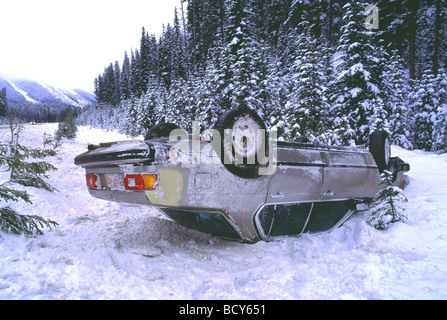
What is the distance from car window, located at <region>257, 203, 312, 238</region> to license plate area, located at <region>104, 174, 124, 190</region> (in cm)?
163

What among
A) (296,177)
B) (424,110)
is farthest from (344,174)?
(424,110)

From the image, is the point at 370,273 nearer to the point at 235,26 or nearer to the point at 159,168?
the point at 159,168

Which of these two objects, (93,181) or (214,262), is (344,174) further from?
(93,181)

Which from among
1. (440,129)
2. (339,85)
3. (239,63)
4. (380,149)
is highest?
(239,63)

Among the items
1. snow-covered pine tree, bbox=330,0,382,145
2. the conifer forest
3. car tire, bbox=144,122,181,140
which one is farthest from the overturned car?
snow-covered pine tree, bbox=330,0,382,145

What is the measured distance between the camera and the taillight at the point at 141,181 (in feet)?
8.16

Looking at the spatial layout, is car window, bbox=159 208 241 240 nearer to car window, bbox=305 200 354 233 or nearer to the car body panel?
the car body panel

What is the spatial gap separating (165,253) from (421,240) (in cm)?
326

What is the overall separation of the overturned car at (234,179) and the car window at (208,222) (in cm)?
2

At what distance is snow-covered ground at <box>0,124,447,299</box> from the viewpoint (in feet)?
6.98

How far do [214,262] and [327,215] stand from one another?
6.08 feet

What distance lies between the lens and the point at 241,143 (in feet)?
9.35

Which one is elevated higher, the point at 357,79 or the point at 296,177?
the point at 357,79
